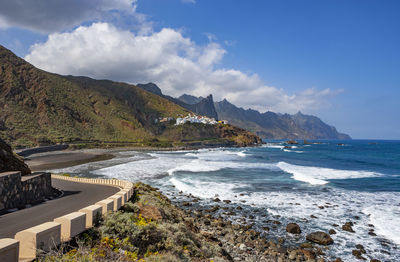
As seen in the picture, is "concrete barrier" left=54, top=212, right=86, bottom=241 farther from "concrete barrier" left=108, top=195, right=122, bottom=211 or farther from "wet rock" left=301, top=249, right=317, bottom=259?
"wet rock" left=301, top=249, right=317, bottom=259

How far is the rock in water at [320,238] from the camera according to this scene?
15484 millimetres

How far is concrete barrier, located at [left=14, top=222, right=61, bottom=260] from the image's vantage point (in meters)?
5.62

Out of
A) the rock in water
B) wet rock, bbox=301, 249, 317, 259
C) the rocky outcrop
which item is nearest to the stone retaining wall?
the rocky outcrop

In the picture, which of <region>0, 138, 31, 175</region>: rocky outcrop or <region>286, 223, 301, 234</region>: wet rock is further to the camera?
<region>286, 223, 301, 234</region>: wet rock

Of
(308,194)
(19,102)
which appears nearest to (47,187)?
(308,194)

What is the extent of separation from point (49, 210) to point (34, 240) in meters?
6.92

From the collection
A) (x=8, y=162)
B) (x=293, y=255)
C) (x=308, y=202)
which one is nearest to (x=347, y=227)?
(x=293, y=255)

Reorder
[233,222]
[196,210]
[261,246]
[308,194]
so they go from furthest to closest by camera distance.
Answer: [308,194], [196,210], [233,222], [261,246]

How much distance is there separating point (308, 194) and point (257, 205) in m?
8.14

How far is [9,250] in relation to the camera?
16.0 feet

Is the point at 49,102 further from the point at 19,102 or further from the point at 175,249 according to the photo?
the point at 175,249

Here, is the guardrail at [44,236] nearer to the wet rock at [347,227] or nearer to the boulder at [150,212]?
the boulder at [150,212]

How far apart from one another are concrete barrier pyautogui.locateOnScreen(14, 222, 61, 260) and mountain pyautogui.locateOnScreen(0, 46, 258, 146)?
292ft

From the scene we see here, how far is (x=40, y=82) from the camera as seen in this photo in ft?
399
